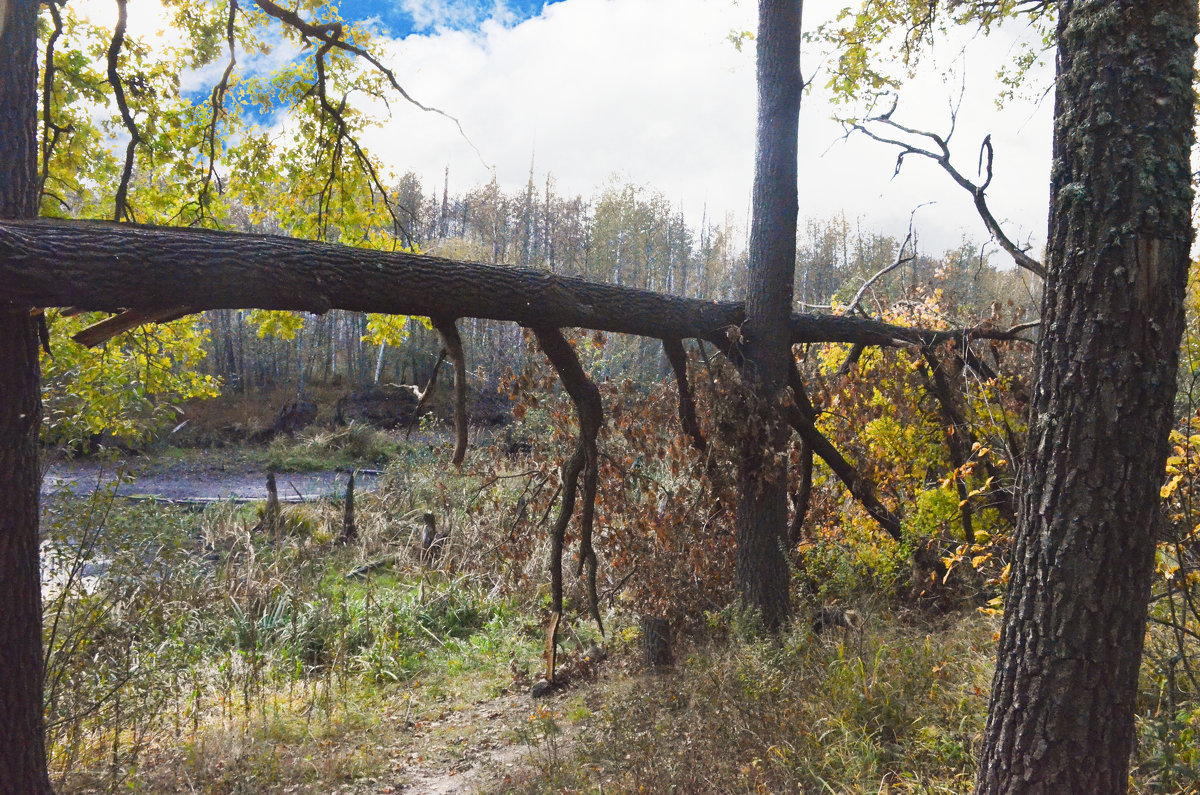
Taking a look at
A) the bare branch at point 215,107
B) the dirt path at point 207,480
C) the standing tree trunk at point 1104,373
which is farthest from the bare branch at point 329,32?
the dirt path at point 207,480

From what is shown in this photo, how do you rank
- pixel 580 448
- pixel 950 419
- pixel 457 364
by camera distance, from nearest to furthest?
pixel 457 364 → pixel 580 448 → pixel 950 419

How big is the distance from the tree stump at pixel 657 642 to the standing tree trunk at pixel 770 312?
41.2 inches

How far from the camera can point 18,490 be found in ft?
11.4

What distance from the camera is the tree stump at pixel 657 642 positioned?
19.9 ft

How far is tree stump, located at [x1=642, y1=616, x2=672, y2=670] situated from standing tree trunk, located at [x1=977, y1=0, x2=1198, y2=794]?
3679mm

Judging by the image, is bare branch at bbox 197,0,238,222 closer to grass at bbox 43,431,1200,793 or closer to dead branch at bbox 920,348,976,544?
grass at bbox 43,431,1200,793

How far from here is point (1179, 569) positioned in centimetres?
353

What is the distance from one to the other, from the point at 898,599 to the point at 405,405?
24.5 meters

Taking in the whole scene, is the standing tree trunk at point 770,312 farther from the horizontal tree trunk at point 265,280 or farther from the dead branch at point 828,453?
the horizontal tree trunk at point 265,280

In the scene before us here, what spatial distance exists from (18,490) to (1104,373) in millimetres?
4518

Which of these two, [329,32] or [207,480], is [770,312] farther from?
[207,480]

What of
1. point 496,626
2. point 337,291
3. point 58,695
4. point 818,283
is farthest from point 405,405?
point 818,283

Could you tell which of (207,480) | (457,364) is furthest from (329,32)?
(207,480)

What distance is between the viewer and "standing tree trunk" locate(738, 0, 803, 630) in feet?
16.5
